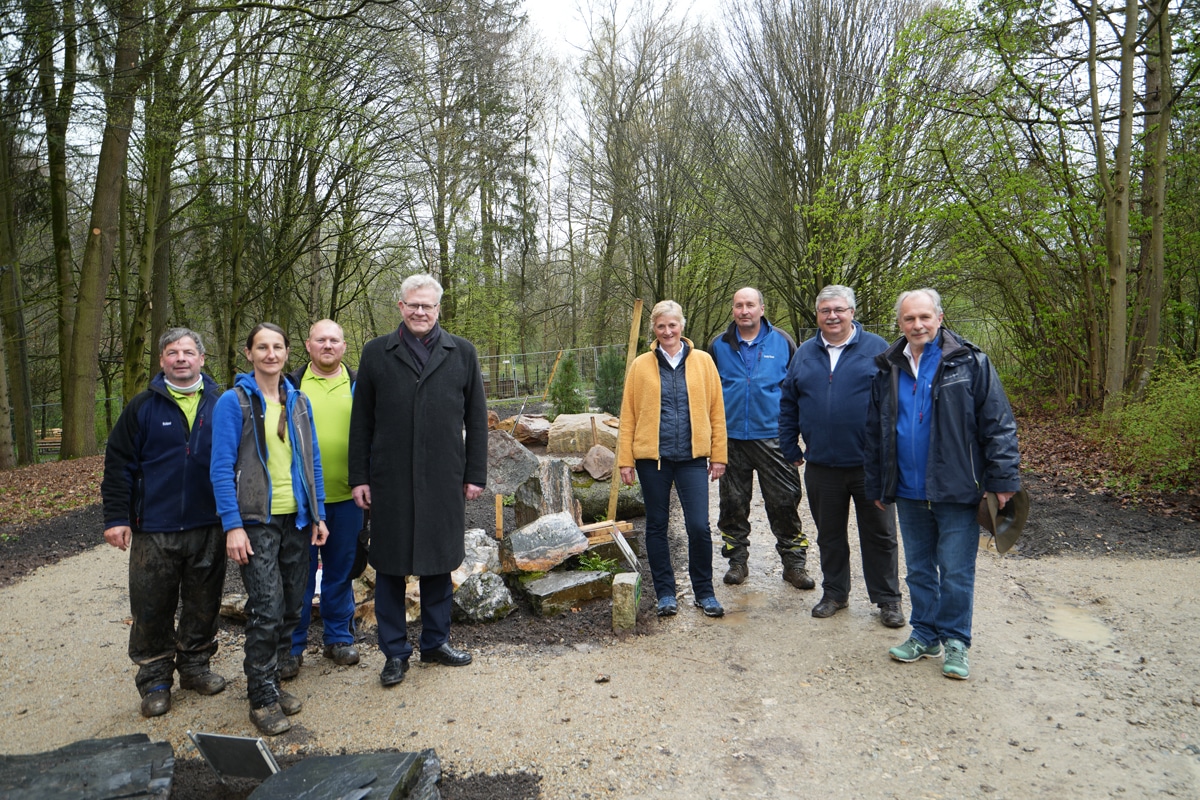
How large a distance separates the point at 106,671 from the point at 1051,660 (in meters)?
4.93

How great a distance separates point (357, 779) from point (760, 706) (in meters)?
1.82

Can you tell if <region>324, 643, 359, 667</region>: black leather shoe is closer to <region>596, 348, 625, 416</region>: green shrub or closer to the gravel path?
the gravel path

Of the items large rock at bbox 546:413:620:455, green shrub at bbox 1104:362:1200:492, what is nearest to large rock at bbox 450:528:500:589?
large rock at bbox 546:413:620:455

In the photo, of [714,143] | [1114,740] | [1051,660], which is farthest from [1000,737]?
[714,143]

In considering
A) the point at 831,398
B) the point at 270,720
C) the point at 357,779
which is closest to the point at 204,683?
the point at 270,720

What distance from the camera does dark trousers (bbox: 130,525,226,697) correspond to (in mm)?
3414

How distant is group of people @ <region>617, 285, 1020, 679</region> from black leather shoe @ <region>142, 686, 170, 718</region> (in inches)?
101

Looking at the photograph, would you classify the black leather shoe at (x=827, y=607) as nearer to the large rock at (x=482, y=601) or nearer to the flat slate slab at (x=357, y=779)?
the large rock at (x=482, y=601)

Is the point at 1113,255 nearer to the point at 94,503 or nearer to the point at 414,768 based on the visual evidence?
the point at 414,768

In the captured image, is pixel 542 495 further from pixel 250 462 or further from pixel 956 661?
pixel 956 661

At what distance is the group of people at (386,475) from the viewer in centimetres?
336

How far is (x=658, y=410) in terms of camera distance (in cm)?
440

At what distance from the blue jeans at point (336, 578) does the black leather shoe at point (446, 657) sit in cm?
46

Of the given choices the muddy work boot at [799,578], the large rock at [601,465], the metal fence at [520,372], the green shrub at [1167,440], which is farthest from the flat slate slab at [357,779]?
the metal fence at [520,372]
